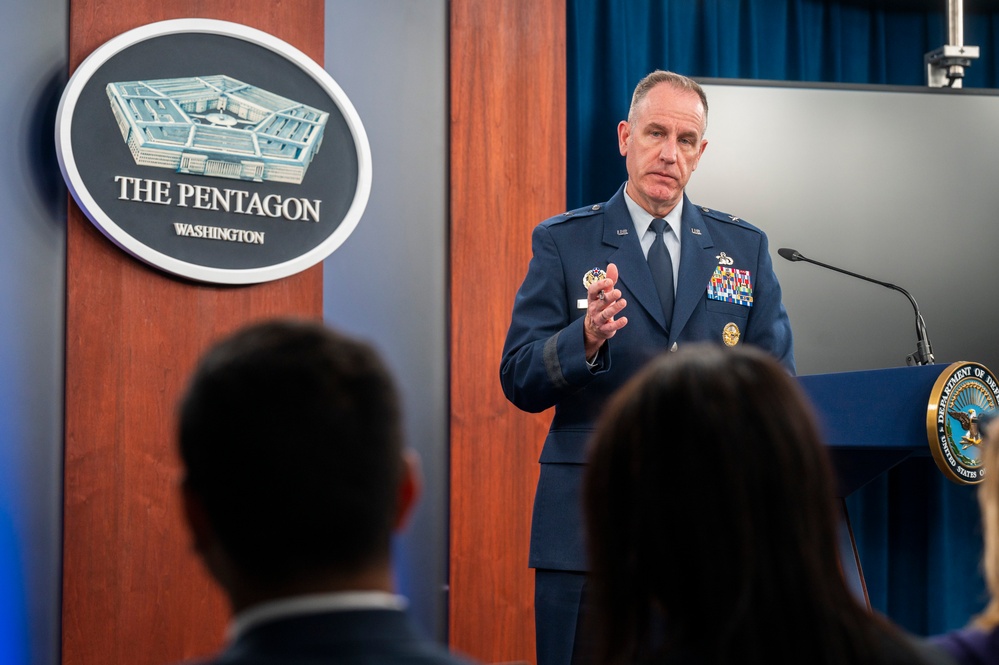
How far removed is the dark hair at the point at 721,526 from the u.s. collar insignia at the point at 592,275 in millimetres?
1484

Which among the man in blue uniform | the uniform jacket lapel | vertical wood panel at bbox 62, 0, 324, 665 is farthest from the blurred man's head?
vertical wood panel at bbox 62, 0, 324, 665

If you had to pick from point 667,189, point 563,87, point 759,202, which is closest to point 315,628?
point 667,189

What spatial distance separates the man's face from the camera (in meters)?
2.55

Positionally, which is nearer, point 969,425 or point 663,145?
point 969,425

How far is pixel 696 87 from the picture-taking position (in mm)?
2656

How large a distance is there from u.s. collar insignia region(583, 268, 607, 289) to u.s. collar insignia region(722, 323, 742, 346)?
295 mm

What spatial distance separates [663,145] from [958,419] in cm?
88

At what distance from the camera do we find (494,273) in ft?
11.5

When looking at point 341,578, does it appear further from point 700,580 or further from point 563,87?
point 563,87

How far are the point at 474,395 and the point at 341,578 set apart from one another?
2623 millimetres

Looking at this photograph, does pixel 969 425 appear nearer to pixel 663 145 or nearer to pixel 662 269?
pixel 662 269

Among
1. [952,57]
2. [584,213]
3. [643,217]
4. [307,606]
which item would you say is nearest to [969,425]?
[643,217]

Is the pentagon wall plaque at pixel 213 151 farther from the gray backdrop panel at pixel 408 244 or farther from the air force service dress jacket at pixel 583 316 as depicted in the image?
the air force service dress jacket at pixel 583 316

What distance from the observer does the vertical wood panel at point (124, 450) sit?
9.55ft
